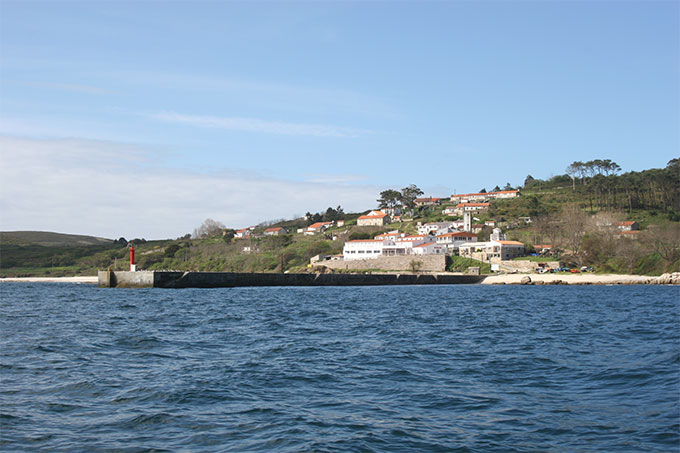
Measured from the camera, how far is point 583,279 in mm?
63188

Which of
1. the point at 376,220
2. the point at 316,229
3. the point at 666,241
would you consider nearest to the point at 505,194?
the point at 376,220

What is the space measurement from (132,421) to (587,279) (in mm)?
62773

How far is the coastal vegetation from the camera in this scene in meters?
73.9

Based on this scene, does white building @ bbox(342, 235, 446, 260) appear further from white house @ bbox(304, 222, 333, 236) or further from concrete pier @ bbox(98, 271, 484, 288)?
white house @ bbox(304, 222, 333, 236)

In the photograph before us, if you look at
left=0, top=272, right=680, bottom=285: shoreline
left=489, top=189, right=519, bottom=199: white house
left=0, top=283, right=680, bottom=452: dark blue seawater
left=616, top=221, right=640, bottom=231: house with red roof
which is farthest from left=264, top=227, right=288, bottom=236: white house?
left=0, top=283, right=680, bottom=452: dark blue seawater

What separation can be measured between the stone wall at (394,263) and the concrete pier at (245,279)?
1281 cm

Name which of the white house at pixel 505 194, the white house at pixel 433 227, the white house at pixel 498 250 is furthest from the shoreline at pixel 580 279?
the white house at pixel 505 194

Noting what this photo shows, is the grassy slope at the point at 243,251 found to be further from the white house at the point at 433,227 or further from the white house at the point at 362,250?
the white house at the point at 362,250

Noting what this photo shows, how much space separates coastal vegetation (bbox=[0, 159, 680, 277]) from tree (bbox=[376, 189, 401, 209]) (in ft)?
0.86

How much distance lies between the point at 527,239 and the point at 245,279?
5550cm

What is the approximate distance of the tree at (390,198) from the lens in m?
150

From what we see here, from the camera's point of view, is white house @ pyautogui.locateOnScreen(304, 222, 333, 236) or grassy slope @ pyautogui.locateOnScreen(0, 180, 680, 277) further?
white house @ pyautogui.locateOnScreen(304, 222, 333, 236)

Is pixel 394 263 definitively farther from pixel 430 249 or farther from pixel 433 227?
pixel 433 227

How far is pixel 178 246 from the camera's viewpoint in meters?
119
